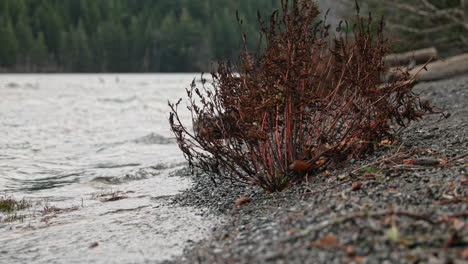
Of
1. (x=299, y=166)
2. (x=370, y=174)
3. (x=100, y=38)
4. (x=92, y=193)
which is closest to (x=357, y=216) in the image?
(x=370, y=174)

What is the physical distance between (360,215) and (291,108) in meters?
1.95

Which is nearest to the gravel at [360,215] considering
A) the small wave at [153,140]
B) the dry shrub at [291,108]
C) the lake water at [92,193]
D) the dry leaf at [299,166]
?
the dry leaf at [299,166]

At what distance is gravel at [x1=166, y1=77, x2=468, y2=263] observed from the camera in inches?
118

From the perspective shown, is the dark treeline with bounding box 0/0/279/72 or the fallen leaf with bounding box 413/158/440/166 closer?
the fallen leaf with bounding box 413/158/440/166

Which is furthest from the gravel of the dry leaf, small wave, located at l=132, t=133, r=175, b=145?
small wave, located at l=132, t=133, r=175, b=145

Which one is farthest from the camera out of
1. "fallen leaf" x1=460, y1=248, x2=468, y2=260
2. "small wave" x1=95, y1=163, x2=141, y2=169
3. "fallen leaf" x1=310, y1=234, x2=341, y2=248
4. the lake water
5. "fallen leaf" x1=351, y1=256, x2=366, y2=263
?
"small wave" x1=95, y1=163, x2=141, y2=169

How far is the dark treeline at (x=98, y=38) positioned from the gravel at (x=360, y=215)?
84.5 metres

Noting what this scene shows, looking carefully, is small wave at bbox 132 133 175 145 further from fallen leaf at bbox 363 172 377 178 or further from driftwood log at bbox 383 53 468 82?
fallen leaf at bbox 363 172 377 178

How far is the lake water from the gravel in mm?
506

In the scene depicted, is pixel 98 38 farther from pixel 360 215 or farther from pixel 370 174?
pixel 360 215

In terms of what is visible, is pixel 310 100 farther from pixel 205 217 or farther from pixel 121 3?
pixel 121 3

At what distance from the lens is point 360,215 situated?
3393 millimetres

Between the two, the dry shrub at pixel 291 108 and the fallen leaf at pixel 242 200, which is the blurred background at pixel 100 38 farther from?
the fallen leaf at pixel 242 200

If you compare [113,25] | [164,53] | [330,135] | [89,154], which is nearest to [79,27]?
[113,25]
